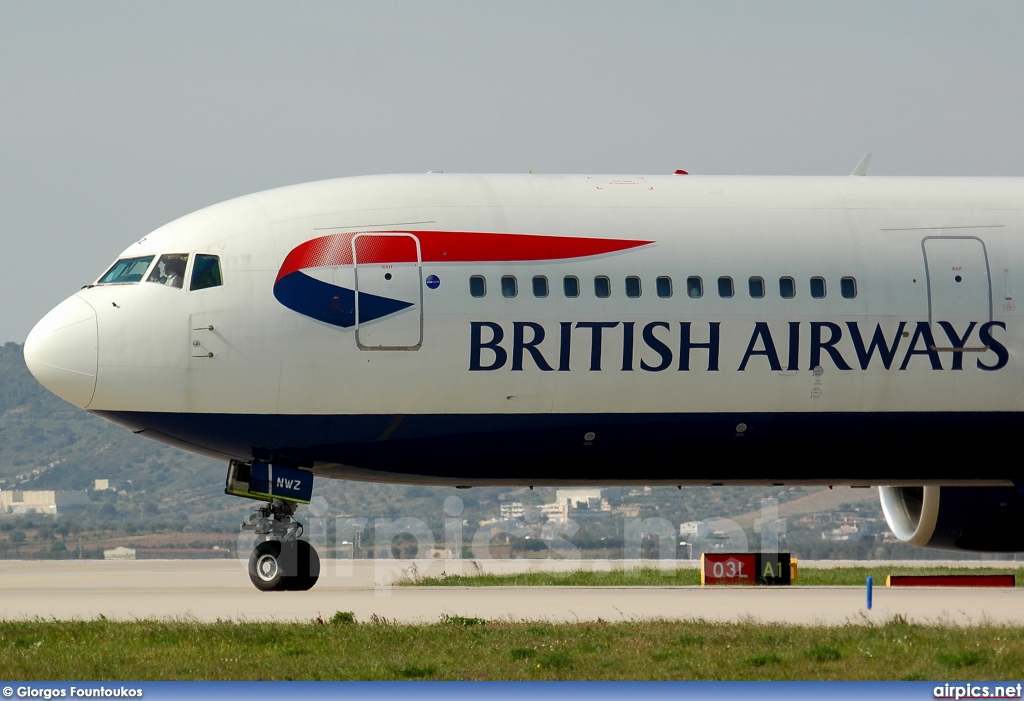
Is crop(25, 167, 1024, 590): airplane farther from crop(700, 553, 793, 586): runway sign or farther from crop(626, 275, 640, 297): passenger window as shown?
crop(700, 553, 793, 586): runway sign

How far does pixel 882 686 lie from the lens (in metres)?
12.8

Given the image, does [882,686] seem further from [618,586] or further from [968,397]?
[618,586]

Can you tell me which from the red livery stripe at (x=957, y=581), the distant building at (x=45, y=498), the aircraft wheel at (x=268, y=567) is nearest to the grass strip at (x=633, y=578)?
the red livery stripe at (x=957, y=581)

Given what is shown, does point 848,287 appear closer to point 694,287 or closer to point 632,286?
point 694,287

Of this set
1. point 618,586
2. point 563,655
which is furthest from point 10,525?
point 563,655

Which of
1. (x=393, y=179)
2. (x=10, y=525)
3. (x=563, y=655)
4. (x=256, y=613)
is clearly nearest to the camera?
(x=563, y=655)

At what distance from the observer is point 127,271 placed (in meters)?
26.0

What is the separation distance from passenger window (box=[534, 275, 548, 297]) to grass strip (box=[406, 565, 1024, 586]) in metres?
7.51

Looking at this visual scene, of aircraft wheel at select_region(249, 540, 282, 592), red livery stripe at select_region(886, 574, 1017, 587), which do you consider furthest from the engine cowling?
aircraft wheel at select_region(249, 540, 282, 592)

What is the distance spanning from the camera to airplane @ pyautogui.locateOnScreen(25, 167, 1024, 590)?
82.4ft

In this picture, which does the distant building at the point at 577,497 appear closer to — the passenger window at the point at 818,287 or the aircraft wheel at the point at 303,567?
the aircraft wheel at the point at 303,567

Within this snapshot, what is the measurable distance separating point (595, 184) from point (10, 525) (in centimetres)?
10305

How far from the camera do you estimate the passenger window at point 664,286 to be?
25.6 meters

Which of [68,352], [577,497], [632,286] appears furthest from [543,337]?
[577,497]
